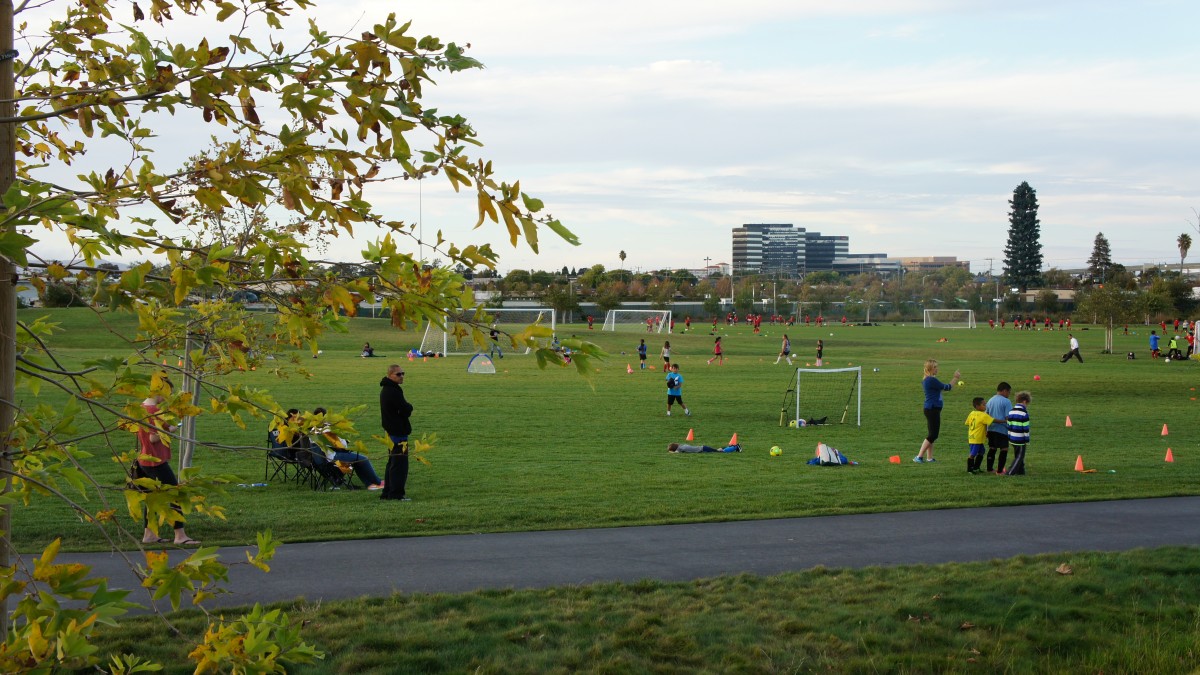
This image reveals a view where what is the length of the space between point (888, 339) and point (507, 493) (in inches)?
2668

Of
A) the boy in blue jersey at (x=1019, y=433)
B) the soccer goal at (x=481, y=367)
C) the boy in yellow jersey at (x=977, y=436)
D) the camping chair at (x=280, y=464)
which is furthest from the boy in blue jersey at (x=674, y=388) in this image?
the soccer goal at (x=481, y=367)

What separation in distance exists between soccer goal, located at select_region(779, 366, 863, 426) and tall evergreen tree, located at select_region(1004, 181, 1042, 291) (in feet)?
417

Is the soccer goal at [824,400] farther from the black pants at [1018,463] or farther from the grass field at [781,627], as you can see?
the grass field at [781,627]

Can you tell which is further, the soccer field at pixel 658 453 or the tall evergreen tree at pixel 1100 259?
the tall evergreen tree at pixel 1100 259

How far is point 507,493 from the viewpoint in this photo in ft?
50.1

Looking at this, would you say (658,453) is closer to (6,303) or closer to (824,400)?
Result: (824,400)

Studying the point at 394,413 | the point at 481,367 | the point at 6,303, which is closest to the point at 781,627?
the point at 6,303

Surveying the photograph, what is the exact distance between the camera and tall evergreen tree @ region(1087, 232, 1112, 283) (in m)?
165

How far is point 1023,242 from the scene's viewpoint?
527 ft

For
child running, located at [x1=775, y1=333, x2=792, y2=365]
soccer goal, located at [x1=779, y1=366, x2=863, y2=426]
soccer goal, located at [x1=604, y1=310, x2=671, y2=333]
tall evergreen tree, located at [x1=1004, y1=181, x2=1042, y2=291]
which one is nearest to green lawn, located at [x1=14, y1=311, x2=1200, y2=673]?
A: soccer goal, located at [x1=779, y1=366, x2=863, y2=426]

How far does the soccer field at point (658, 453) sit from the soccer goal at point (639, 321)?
3938 centimetres

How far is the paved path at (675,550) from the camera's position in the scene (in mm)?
9711

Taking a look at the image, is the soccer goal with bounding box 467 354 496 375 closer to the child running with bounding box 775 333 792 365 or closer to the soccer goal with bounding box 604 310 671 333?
the child running with bounding box 775 333 792 365

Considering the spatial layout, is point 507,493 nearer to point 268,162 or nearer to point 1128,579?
point 1128,579
